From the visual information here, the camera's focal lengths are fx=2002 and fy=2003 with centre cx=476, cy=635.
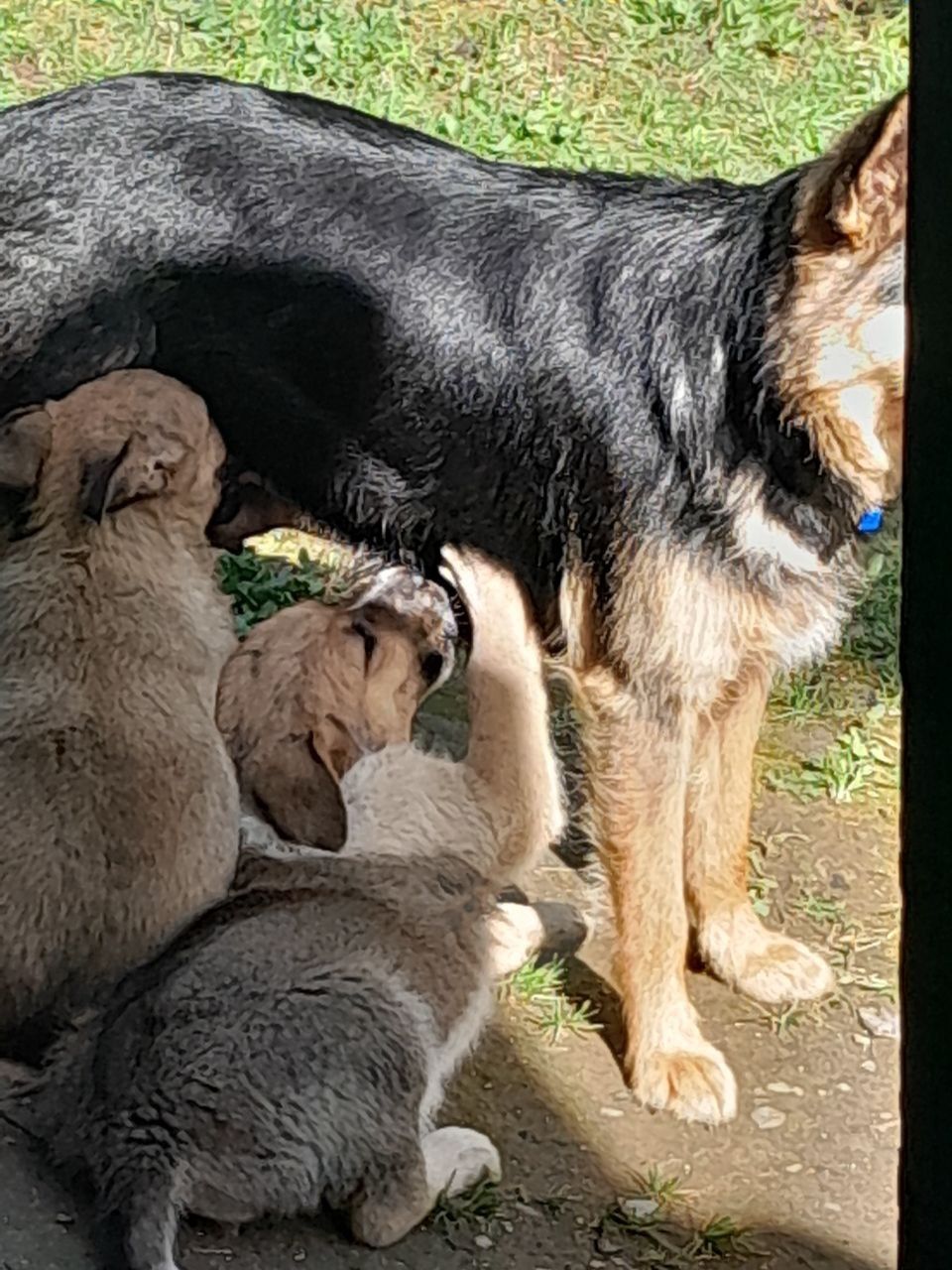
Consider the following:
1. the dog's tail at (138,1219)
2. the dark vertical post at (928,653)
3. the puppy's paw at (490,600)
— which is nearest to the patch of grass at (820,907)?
the puppy's paw at (490,600)

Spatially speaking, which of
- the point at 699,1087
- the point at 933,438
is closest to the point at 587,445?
the point at 699,1087

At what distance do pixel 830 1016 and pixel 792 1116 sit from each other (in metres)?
0.28

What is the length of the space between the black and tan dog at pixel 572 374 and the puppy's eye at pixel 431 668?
211 mm

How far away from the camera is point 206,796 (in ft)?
9.65

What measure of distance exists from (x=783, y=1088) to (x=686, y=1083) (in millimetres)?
192

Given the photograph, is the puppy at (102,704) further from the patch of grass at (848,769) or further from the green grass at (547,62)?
the green grass at (547,62)

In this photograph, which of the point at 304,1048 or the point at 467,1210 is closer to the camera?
the point at 304,1048

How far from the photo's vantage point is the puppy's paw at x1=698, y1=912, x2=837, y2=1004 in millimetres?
3459

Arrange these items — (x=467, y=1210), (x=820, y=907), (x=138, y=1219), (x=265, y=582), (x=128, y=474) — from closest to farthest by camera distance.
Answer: (x=138, y=1219), (x=467, y=1210), (x=128, y=474), (x=820, y=907), (x=265, y=582)

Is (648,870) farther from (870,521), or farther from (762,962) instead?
(870,521)

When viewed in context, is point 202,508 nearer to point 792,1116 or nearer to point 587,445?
point 587,445

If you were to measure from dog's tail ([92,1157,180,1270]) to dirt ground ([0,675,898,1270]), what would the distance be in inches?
4.2

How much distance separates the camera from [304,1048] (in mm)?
2727

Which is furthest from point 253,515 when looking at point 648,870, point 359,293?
point 648,870
